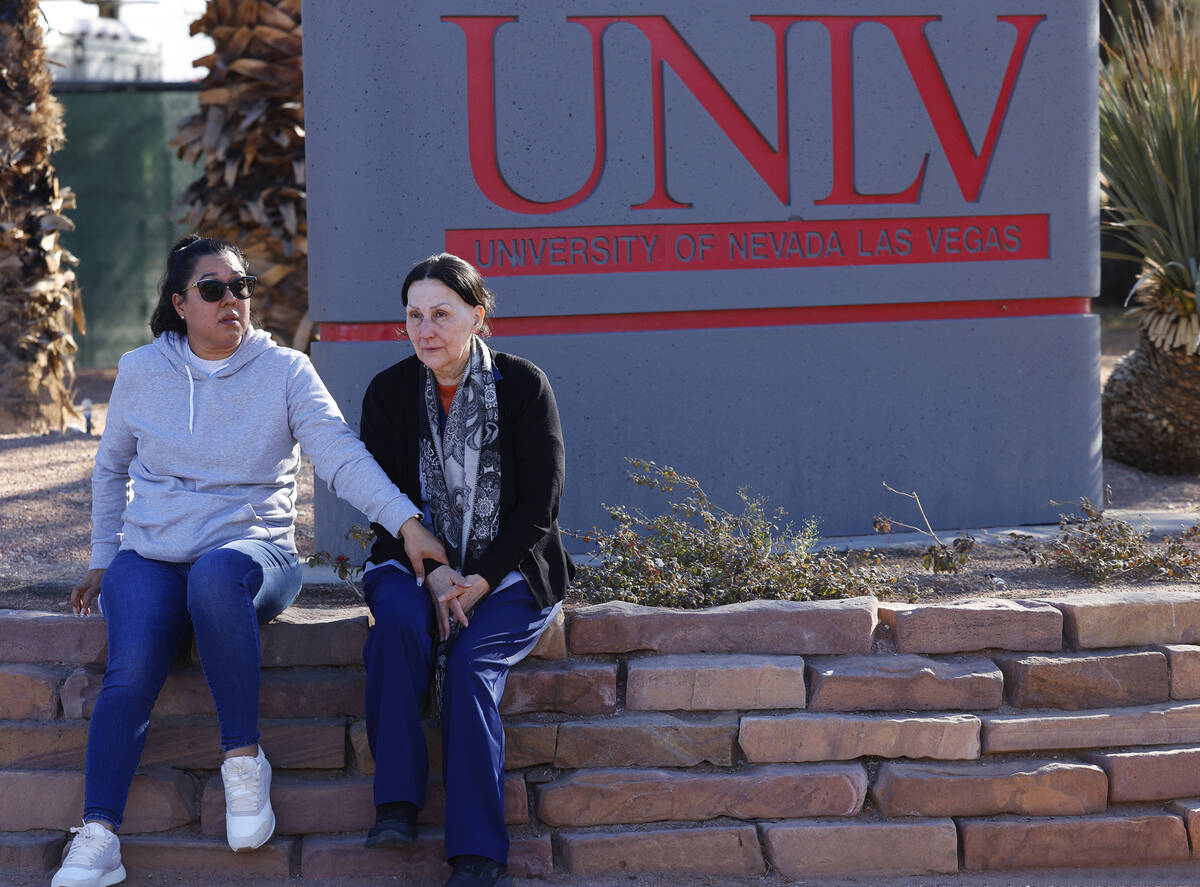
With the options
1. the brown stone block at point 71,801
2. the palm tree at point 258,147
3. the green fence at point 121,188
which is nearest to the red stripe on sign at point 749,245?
the brown stone block at point 71,801

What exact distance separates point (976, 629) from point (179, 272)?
2.26m

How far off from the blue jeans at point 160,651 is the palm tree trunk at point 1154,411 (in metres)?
4.50

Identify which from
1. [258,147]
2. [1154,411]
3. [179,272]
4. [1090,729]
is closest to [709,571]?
[1090,729]

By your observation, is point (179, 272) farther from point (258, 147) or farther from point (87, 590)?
point (258, 147)

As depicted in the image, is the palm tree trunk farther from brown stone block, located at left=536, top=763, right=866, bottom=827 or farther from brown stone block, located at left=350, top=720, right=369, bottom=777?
brown stone block, located at left=350, top=720, right=369, bottom=777

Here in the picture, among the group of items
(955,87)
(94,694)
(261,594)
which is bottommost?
(94,694)

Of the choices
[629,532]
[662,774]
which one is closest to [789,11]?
[629,532]

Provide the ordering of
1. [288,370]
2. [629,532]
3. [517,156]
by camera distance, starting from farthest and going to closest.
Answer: [517,156] → [629,532] → [288,370]

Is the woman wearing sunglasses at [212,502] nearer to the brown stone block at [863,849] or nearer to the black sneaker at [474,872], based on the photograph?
the black sneaker at [474,872]

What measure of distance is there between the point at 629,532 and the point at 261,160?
4578 millimetres

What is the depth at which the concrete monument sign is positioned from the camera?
13.6 feet

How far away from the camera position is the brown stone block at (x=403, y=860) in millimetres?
2889

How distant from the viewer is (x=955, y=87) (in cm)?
446

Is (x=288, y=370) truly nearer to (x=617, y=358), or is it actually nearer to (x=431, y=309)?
(x=431, y=309)
